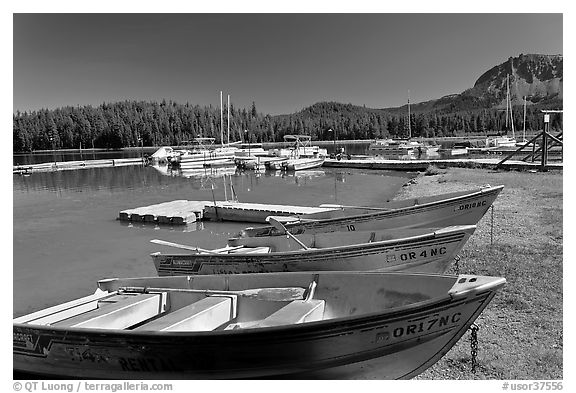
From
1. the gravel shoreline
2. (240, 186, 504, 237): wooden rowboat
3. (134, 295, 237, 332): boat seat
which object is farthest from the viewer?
→ (240, 186, 504, 237): wooden rowboat

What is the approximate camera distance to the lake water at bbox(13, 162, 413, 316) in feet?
38.1

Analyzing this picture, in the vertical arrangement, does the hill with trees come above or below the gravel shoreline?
above

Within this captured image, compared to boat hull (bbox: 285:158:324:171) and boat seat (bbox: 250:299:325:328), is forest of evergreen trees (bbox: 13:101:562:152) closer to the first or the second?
boat hull (bbox: 285:158:324:171)

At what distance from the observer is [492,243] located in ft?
35.8

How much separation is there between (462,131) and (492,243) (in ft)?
529

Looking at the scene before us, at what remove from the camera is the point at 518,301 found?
7199mm

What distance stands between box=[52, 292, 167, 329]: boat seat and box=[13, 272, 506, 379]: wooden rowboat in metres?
0.01

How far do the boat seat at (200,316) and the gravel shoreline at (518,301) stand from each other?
255 cm

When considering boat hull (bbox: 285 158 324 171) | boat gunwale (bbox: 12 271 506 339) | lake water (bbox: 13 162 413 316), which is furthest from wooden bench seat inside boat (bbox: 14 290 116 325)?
boat hull (bbox: 285 158 324 171)

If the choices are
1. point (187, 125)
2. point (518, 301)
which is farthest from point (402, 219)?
point (187, 125)

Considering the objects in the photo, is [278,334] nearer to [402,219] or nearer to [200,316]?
[200,316]

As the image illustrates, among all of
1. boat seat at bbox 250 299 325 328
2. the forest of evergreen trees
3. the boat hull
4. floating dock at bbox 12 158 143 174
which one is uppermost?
the forest of evergreen trees

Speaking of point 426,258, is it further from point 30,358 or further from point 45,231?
point 45,231

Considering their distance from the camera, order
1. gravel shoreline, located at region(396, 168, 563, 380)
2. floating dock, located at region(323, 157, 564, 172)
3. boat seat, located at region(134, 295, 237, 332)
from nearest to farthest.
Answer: gravel shoreline, located at region(396, 168, 563, 380)
boat seat, located at region(134, 295, 237, 332)
floating dock, located at region(323, 157, 564, 172)
